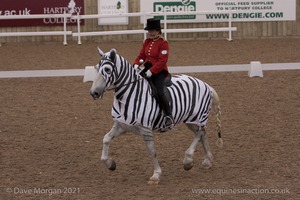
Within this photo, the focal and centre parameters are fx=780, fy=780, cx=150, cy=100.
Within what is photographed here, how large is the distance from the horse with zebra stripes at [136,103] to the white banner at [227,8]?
19957mm

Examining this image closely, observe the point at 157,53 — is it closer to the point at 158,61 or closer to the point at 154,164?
the point at 158,61

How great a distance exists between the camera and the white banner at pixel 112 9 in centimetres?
2975

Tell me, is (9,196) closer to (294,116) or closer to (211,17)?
(294,116)

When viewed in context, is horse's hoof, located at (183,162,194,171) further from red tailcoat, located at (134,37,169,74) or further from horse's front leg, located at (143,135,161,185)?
red tailcoat, located at (134,37,169,74)

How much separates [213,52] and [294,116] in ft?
38.0

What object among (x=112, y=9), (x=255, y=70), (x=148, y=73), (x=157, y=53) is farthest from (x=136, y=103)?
(x=112, y=9)

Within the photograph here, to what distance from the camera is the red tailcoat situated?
376 inches

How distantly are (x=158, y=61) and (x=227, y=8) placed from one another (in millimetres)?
20675

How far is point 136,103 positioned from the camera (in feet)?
30.6

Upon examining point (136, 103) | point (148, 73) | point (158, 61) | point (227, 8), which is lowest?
point (136, 103)

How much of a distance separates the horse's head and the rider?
59cm

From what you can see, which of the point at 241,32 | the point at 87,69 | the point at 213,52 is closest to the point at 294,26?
the point at 241,32

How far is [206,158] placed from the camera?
10180mm

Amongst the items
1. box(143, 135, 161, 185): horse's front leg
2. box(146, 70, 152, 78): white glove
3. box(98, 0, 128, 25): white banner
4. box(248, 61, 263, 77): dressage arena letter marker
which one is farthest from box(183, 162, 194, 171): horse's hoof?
box(98, 0, 128, 25): white banner
